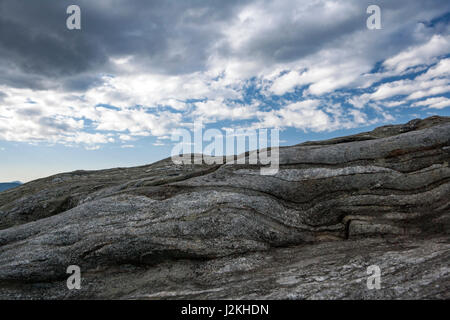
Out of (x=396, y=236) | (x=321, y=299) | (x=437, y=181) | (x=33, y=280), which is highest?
(x=437, y=181)

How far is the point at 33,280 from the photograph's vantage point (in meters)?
19.6

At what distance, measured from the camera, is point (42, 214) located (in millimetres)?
32406

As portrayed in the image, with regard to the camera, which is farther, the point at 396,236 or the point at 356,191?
the point at 356,191

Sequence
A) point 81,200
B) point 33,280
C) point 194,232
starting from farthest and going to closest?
point 81,200, point 194,232, point 33,280

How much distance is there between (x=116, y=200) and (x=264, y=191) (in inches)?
528

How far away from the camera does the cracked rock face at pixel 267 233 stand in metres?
16.2

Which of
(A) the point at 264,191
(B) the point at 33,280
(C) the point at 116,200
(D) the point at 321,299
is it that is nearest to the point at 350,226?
(A) the point at 264,191

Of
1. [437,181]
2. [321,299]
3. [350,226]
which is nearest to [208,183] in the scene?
[350,226]

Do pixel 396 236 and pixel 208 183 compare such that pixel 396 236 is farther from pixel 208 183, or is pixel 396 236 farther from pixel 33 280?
pixel 33 280

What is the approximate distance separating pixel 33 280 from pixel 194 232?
11.8 meters

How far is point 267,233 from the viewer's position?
72.1ft

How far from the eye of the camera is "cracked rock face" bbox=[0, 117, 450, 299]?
53.3ft
